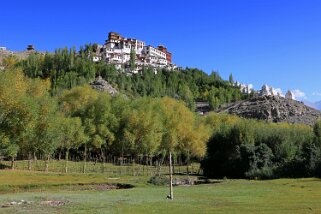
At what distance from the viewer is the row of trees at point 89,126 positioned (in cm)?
6775

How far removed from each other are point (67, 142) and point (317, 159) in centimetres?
5342

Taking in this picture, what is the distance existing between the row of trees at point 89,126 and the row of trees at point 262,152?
23.3ft

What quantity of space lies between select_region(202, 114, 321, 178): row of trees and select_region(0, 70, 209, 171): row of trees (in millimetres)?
7095

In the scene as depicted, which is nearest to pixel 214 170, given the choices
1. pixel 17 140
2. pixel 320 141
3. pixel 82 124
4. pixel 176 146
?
pixel 176 146

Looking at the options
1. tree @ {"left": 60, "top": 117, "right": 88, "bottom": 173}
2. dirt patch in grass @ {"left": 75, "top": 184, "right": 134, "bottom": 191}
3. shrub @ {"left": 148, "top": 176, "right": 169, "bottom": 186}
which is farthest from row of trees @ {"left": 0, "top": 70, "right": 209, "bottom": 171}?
dirt patch in grass @ {"left": 75, "top": 184, "right": 134, "bottom": 191}

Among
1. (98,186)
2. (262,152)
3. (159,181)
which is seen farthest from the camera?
(262,152)

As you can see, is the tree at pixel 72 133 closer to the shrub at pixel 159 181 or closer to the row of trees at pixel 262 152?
the shrub at pixel 159 181

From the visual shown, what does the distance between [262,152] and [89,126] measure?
40120mm

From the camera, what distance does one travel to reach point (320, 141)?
93500mm

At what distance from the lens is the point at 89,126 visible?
9775 cm

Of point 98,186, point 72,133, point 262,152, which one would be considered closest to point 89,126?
point 72,133

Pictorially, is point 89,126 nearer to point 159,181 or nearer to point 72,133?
point 72,133

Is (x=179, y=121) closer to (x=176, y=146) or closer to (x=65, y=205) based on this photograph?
(x=176, y=146)

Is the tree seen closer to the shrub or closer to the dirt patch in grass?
the shrub
